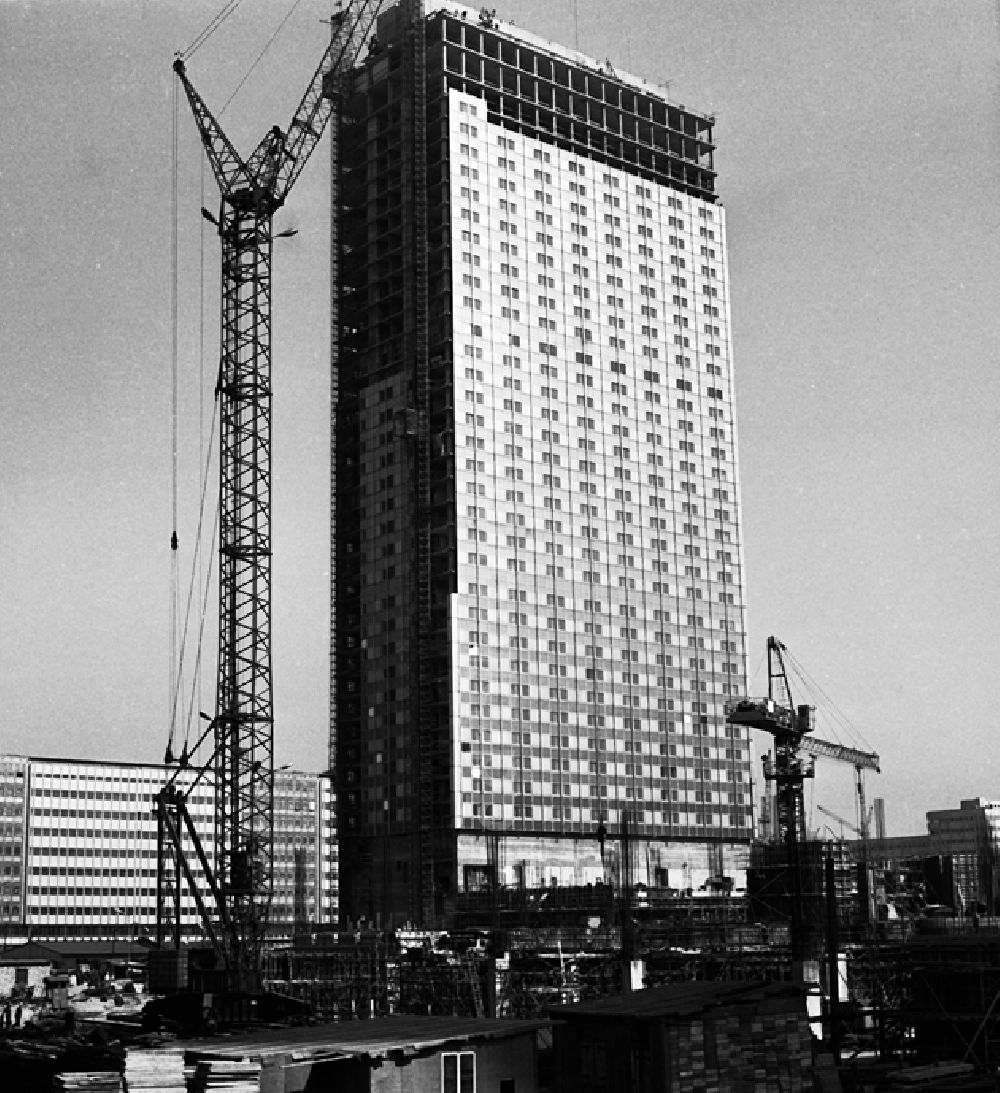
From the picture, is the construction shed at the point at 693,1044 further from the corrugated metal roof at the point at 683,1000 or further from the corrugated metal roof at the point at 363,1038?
the corrugated metal roof at the point at 363,1038

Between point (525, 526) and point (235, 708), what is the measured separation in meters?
63.9

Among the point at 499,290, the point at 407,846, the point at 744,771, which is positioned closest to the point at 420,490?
the point at 499,290

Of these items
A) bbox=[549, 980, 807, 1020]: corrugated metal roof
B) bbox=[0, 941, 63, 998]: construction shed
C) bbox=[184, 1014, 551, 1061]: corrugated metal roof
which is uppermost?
bbox=[549, 980, 807, 1020]: corrugated metal roof

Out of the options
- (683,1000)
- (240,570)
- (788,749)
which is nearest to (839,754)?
(788,749)

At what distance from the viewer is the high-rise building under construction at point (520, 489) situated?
495 feet

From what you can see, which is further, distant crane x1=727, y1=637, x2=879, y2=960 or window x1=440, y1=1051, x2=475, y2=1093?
distant crane x1=727, y1=637, x2=879, y2=960

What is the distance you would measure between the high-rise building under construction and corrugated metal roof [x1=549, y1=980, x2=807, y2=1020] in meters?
95.2

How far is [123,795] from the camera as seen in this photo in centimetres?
19812

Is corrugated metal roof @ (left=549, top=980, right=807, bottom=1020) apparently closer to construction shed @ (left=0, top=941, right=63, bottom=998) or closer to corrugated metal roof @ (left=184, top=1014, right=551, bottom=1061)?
corrugated metal roof @ (left=184, top=1014, right=551, bottom=1061)

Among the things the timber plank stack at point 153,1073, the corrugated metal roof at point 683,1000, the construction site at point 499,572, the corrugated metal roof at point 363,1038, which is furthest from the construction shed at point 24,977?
the timber plank stack at point 153,1073

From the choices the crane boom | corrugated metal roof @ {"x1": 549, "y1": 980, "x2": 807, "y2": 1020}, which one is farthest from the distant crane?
corrugated metal roof @ {"x1": 549, "y1": 980, "x2": 807, "y2": 1020}

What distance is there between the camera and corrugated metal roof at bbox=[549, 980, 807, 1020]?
147 feet

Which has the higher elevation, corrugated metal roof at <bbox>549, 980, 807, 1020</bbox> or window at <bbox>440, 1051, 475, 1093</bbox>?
corrugated metal roof at <bbox>549, 980, 807, 1020</bbox>

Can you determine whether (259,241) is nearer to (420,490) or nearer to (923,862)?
(420,490)
